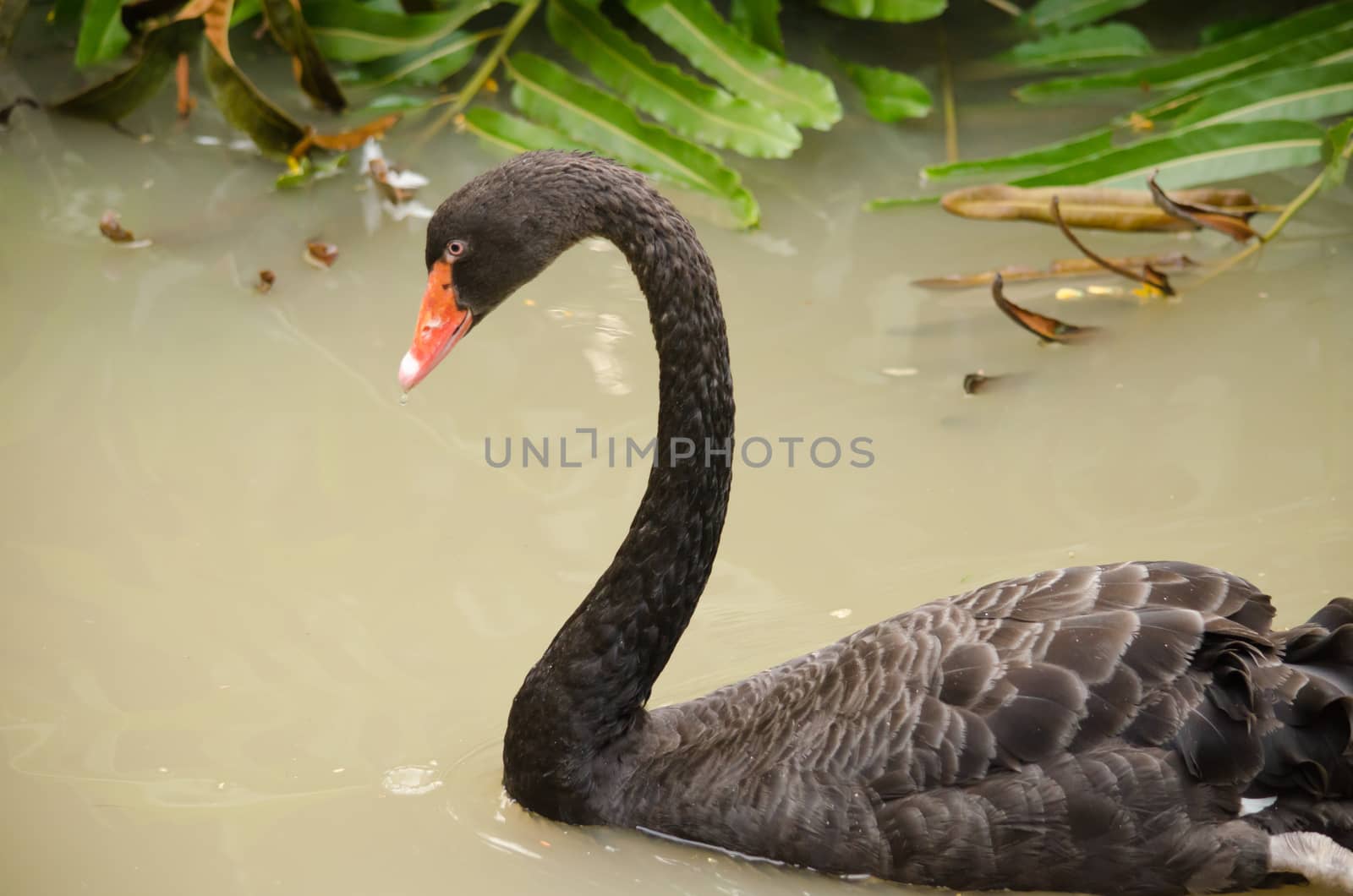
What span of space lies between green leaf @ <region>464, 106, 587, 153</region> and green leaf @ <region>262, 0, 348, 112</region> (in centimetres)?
57

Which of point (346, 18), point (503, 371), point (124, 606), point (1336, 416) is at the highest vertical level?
point (1336, 416)

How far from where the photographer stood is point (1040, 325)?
3.73m

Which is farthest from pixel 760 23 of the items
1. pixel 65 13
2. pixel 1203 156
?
pixel 65 13

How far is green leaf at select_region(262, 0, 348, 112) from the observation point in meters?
4.59

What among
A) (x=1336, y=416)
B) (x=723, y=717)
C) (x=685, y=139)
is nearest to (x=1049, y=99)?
(x=685, y=139)

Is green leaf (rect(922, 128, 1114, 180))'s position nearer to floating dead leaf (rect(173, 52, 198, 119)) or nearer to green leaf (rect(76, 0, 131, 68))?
floating dead leaf (rect(173, 52, 198, 119))

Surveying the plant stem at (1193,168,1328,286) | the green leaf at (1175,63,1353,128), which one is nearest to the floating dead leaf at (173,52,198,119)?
the green leaf at (1175,63,1353,128)

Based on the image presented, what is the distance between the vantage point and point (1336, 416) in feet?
11.3

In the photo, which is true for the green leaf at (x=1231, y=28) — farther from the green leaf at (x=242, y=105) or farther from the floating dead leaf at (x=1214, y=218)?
the green leaf at (x=242, y=105)

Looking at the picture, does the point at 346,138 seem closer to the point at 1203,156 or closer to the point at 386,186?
the point at 386,186

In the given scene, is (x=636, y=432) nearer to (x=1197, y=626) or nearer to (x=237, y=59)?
(x=1197, y=626)

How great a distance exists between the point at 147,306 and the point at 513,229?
1.96 m

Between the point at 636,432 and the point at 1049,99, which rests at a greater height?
the point at 1049,99

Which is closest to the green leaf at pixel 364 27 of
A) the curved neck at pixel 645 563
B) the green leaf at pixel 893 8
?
the green leaf at pixel 893 8
